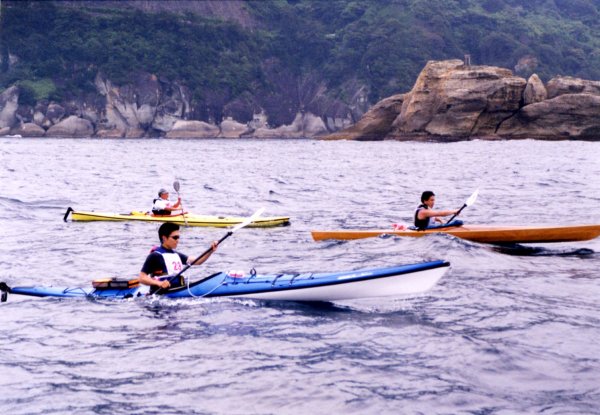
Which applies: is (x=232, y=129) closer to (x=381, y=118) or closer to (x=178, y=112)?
(x=178, y=112)

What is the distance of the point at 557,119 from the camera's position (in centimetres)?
8000

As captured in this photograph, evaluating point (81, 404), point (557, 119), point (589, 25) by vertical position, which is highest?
point (589, 25)

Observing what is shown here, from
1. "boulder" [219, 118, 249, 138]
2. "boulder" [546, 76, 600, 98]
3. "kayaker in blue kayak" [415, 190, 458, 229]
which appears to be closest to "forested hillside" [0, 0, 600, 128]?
"boulder" [219, 118, 249, 138]

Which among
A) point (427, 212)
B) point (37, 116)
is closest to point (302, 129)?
point (37, 116)

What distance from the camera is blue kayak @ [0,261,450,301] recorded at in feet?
32.2

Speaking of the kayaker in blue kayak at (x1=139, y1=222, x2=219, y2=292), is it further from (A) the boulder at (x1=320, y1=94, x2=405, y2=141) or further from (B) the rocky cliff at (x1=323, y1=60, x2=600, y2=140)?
(A) the boulder at (x1=320, y1=94, x2=405, y2=141)

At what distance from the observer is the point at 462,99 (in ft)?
272

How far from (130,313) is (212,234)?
8392mm

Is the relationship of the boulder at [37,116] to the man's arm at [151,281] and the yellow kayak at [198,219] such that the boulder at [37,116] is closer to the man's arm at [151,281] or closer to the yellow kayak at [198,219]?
the yellow kayak at [198,219]

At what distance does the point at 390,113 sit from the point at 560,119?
75.8 feet

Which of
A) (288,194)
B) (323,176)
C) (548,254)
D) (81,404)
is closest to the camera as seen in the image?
(81,404)

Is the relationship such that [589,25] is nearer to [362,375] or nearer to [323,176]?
[323,176]

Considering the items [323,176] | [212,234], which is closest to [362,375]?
[212,234]

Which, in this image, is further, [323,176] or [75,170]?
[75,170]
